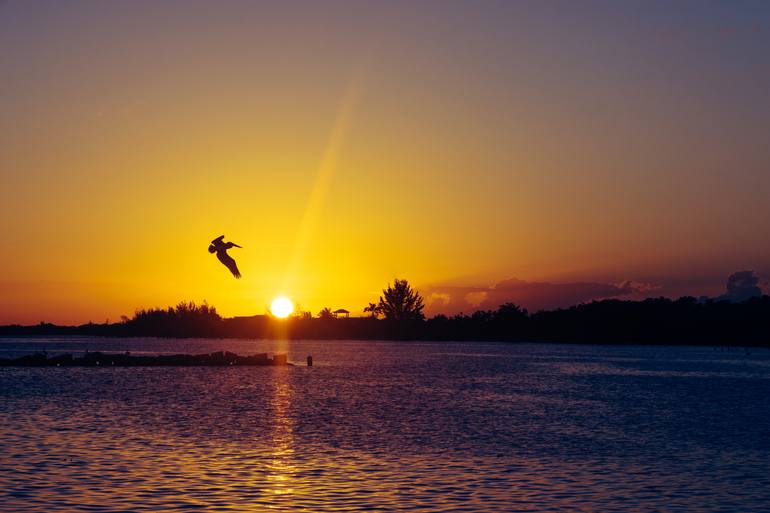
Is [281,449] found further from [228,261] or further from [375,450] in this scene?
[228,261]

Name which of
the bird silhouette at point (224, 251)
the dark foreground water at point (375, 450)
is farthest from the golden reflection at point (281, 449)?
the bird silhouette at point (224, 251)

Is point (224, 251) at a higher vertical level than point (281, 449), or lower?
higher

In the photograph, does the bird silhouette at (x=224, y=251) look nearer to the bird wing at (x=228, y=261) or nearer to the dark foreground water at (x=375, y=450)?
the bird wing at (x=228, y=261)

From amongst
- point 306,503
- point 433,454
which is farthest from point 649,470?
point 306,503

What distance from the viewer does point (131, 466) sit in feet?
103

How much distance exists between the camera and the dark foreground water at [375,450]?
2634 cm

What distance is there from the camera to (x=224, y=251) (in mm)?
31547

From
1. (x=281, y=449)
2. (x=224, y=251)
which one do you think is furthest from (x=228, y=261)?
(x=281, y=449)

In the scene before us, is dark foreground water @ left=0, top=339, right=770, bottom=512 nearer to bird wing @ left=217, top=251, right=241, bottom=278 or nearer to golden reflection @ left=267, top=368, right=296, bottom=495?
golden reflection @ left=267, top=368, right=296, bottom=495

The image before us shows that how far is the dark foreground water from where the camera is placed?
26.3 meters

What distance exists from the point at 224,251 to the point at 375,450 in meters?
11.2

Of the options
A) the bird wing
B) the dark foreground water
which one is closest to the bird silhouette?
the bird wing

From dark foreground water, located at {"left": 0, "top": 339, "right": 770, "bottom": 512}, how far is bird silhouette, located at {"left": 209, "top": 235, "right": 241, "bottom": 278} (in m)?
6.76

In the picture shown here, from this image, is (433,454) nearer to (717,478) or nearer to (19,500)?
(717,478)
